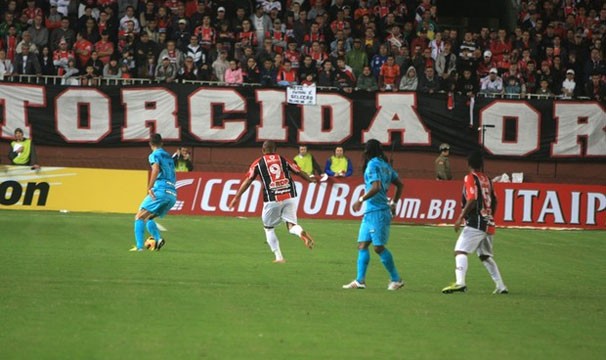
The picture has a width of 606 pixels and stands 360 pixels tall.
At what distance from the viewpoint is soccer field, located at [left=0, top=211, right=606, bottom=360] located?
31.6 feet

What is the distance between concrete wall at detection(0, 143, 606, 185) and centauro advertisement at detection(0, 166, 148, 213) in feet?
8.24

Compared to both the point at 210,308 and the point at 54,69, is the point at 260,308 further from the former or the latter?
the point at 54,69

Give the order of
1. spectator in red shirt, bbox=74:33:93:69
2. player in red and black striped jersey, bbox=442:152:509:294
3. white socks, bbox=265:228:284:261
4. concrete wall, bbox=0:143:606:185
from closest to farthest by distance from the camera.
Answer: player in red and black striped jersey, bbox=442:152:509:294 < white socks, bbox=265:228:284:261 < spectator in red shirt, bbox=74:33:93:69 < concrete wall, bbox=0:143:606:185

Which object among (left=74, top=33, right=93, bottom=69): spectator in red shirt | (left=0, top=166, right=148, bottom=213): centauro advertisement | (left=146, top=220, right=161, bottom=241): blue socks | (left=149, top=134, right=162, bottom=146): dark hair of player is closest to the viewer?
(left=149, top=134, right=162, bottom=146): dark hair of player

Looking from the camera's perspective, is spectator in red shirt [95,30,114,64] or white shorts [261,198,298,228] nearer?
white shorts [261,198,298,228]

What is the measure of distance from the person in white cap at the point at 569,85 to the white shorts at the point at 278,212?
17.0 meters

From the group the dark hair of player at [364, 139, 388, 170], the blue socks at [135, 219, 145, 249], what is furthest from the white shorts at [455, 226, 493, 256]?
the blue socks at [135, 219, 145, 249]

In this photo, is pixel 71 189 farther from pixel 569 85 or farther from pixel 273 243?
pixel 569 85

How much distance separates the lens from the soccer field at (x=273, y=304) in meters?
9.62

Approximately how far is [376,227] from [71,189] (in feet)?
54.6

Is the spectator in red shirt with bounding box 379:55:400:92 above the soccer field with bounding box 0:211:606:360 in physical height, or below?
above

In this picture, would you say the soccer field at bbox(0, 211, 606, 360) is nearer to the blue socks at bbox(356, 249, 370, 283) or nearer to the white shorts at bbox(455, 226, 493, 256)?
the blue socks at bbox(356, 249, 370, 283)

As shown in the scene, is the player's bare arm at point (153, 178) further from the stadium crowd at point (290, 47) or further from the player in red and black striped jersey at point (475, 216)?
the stadium crowd at point (290, 47)

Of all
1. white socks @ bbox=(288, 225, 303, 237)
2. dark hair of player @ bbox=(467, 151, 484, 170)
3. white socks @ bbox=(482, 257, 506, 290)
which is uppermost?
dark hair of player @ bbox=(467, 151, 484, 170)
